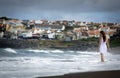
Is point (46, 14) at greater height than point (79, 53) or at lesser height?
greater

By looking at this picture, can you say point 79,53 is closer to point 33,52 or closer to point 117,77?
point 33,52

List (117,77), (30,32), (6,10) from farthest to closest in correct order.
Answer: (30,32) → (6,10) → (117,77)

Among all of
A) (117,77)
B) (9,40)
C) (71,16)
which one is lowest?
(117,77)

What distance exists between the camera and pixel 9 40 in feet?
20.4

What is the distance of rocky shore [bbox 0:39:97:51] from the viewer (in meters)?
6.16

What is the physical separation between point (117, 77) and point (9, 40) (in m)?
3.59

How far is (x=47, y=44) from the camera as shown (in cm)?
629

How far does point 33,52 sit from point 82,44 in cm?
121

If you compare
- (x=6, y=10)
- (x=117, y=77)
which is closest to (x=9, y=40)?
(x=6, y=10)

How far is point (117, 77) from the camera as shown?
3168 mm

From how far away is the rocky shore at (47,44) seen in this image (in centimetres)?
616

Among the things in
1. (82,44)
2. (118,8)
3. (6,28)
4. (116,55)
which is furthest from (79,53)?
(6,28)

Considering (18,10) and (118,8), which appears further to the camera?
(118,8)

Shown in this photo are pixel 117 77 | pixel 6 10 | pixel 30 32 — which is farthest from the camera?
pixel 30 32
